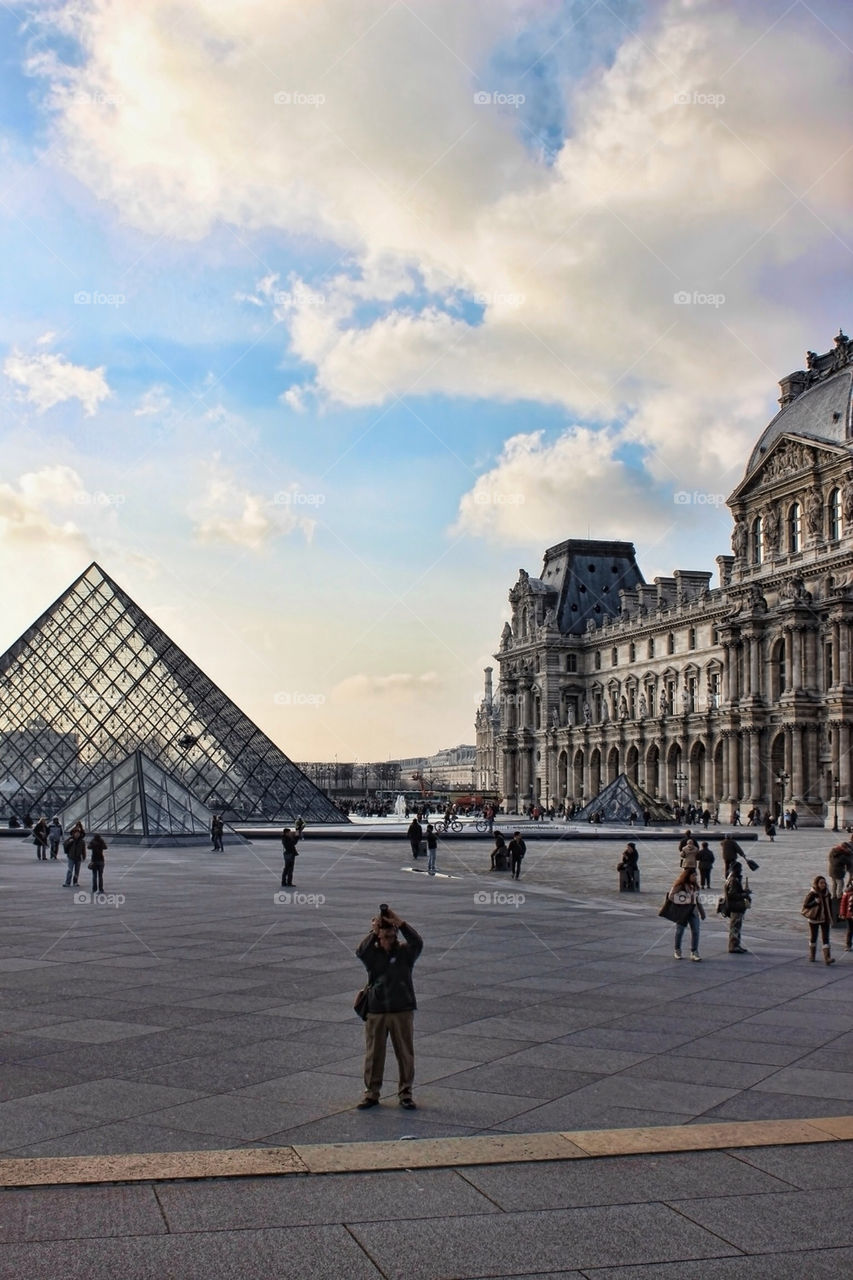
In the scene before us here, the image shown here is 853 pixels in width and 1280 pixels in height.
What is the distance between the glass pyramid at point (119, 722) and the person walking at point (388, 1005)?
147 ft

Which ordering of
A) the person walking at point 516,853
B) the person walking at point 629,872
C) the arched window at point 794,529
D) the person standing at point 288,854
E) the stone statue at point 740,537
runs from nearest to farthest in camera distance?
the person standing at point 288,854 < the person walking at point 629,872 < the person walking at point 516,853 < the arched window at point 794,529 < the stone statue at point 740,537

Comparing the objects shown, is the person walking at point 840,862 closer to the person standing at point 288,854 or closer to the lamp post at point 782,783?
the person standing at point 288,854

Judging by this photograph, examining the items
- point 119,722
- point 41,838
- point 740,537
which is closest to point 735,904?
point 41,838

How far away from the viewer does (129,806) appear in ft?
136

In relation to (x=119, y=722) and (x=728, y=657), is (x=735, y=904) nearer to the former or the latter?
(x=119, y=722)

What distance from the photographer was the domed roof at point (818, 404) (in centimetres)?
6525

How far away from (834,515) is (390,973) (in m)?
62.3

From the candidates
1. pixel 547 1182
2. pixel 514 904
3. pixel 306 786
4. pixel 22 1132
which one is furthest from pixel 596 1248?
pixel 306 786

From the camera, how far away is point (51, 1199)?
19.9 ft

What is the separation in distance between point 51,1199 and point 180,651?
52676 mm

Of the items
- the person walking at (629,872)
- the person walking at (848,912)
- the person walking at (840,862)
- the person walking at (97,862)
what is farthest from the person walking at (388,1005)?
the person walking at (629,872)

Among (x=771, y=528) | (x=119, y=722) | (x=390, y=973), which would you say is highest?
(x=771, y=528)

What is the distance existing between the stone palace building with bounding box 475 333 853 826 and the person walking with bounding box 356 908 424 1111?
55501 mm

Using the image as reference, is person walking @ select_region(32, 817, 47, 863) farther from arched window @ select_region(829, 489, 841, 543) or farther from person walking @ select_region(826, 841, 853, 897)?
arched window @ select_region(829, 489, 841, 543)
